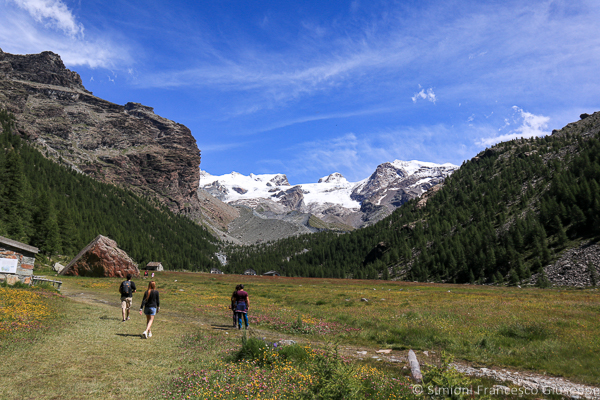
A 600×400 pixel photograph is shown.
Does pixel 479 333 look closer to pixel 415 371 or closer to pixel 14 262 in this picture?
pixel 415 371

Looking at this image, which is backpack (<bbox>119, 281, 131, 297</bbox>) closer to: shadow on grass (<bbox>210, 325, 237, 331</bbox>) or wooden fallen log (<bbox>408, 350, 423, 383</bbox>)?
shadow on grass (<bbox>210, 325, 237, 331</bbox>)

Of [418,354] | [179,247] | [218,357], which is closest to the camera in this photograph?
[218,357]

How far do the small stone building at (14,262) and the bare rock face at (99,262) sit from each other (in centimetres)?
3085

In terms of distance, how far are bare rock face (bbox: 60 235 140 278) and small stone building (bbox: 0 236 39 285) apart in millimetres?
30852

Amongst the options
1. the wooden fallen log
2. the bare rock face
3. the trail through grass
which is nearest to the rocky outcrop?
the wooden fallen log

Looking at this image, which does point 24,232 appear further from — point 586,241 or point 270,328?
point 586,241

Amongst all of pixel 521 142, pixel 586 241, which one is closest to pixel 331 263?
pixel 586 241

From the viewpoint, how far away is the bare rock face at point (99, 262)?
57.4 meters

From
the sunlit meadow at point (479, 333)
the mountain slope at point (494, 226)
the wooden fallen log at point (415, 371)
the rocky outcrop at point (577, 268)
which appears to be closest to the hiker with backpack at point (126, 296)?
the sunlit meadow at point (479, 333)

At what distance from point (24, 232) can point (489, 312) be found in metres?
85.1

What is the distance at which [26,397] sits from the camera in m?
7.29

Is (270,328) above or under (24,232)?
under

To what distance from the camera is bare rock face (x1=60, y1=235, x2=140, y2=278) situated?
57.4m

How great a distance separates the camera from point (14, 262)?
27703 mm
